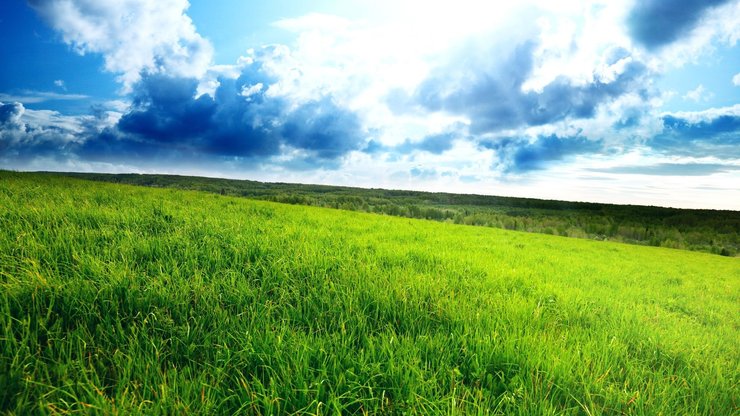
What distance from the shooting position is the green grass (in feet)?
6.33

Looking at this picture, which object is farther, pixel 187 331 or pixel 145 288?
pixel 145 288

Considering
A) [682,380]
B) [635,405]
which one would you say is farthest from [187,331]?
[682,380]

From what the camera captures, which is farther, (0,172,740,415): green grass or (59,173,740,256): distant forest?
(59,173,740,256): distant forest

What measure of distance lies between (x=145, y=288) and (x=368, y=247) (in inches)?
166

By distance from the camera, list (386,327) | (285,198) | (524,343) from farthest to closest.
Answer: (285,198) → (386,327) → (524,343)

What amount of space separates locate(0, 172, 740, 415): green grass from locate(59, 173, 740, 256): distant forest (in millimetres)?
42497

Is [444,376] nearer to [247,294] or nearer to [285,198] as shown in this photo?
[247,294]

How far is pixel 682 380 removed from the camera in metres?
2.90

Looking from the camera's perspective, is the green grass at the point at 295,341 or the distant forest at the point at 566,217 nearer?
the green grass at the point at 295,341

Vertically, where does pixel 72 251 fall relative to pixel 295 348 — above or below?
above

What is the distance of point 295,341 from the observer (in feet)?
8.04

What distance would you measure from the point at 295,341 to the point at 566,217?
3776 inches

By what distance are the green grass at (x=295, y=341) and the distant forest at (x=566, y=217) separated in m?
42.5

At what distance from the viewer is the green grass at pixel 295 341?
1.93 m
